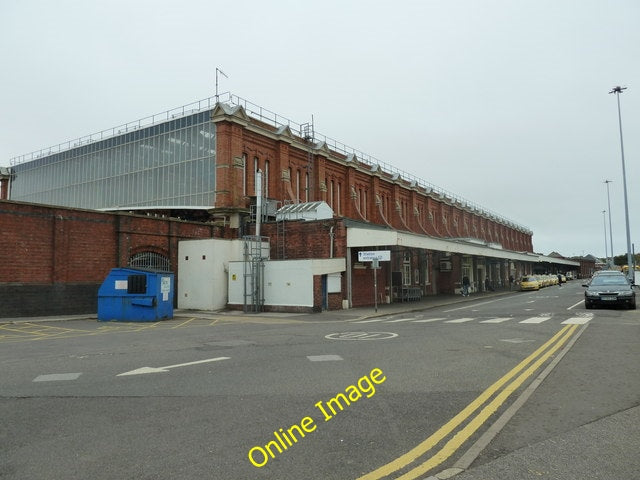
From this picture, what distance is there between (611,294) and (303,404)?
64.5 ft

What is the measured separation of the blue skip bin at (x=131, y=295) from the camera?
19703mm

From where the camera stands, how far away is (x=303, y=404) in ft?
20.2

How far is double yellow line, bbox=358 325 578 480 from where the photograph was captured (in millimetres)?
4078

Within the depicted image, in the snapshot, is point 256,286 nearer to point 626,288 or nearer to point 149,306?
point 149,306

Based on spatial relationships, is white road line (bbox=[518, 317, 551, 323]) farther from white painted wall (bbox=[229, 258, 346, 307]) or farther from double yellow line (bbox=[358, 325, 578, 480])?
white painted wall (bbox=[229, 258, 346, 307])

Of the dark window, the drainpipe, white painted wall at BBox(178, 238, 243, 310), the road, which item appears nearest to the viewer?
the road

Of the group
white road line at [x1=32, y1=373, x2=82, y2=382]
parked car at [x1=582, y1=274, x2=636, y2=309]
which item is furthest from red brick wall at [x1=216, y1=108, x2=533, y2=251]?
white road line at [x1=32, y1=373, x2=82, y2=382]

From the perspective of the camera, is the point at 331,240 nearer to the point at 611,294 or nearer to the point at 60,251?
the point at 60,251

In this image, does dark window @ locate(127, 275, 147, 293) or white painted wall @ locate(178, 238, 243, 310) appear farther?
→ white painted wall @ locate(178, 238, 243, 310)

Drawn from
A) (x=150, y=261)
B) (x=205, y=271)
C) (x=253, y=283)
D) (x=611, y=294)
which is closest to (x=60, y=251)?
(x=150, y=261)

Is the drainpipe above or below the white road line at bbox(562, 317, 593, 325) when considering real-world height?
above

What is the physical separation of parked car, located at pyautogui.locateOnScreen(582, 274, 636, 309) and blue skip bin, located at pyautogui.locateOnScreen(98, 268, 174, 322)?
19.0 m

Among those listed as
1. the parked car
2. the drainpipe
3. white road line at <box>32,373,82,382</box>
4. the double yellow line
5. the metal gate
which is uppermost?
the drainpipe

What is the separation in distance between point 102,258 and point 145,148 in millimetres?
13354
